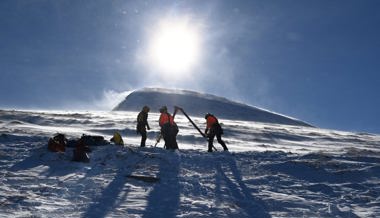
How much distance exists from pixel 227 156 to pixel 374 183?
5.92 metres

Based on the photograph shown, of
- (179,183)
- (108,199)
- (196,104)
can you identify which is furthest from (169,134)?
(196,104)

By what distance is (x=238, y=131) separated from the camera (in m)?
43.7

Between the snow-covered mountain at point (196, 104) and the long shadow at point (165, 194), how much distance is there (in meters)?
77.8

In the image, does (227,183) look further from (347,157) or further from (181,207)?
(347,157)

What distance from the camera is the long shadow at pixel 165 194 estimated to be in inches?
475

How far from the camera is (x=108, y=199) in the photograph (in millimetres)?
12734

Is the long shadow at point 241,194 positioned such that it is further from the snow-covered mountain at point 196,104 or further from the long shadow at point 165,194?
the snow-covered mountain at point 196,104

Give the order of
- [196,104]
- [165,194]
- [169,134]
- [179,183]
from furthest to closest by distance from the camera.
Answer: [196,104]
[169,134]
[179,183]
[165,194]

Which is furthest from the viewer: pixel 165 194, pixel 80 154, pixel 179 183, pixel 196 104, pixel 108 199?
pixel 196 104

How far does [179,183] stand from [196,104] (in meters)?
92.1

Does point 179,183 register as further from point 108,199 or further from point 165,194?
point 108,199

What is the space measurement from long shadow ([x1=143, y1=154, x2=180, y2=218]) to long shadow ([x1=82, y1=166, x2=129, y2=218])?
3.02 ft

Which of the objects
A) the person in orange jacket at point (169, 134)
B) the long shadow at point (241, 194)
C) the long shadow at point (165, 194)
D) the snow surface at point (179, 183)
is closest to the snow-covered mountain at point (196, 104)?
the person in orange jacket at point (169, 134)

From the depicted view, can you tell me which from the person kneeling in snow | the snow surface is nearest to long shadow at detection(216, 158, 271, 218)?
the snow surface
